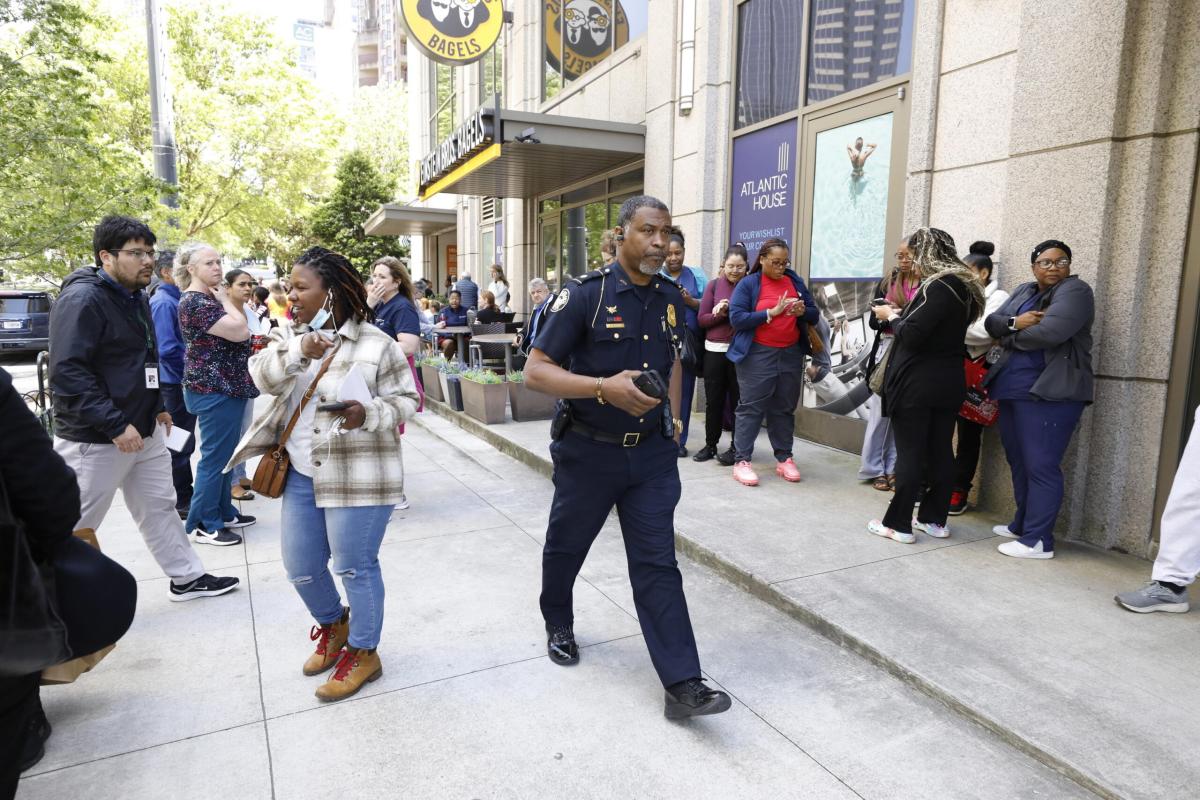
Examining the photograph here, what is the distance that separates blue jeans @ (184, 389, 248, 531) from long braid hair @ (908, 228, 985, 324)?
4.29 metres

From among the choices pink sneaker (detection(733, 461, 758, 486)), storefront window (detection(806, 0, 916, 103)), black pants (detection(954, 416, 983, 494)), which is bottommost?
pink sneaker (detection(733, 461, 758, 486))

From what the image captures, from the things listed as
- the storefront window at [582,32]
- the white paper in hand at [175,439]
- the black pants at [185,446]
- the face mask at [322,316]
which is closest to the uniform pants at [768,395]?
the face mask at [322,316]

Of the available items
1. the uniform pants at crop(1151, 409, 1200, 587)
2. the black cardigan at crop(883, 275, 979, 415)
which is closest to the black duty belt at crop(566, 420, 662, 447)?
the black cardigan at crop(883, 275, 979, 415)

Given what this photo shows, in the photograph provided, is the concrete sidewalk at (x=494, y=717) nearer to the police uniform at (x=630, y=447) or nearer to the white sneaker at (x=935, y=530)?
the police uniform at (x=630, y=447)

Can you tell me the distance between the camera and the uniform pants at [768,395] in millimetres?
5840

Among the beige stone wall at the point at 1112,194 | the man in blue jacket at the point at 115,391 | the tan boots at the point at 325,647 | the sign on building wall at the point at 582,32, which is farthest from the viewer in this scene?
the sign on building wall at the point at 582,32

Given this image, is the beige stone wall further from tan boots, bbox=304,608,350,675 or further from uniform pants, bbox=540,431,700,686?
tan boots, bbox=304,608,350,675

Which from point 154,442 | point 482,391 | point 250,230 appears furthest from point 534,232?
point 250,230

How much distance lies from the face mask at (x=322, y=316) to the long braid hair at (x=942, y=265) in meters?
3.17

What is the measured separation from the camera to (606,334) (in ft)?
9.41

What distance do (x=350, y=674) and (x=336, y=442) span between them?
98cm

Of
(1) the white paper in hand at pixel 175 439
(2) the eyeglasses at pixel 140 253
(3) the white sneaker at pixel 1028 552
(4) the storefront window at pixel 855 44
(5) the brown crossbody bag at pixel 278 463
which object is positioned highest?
(4) the storefront window at pixel 855 44

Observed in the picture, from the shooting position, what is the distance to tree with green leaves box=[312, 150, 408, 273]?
31.0 m

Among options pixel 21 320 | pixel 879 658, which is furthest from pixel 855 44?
pixel 21 320
